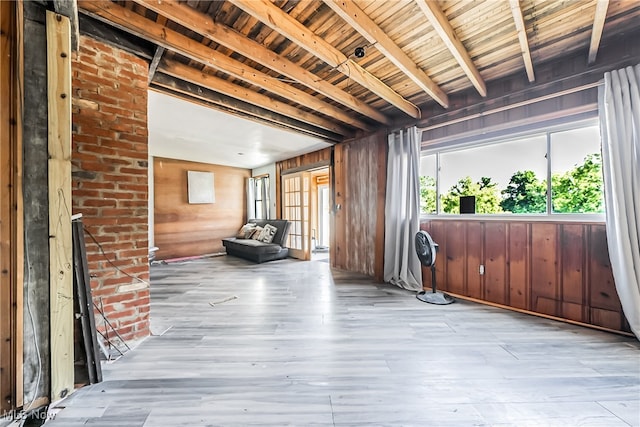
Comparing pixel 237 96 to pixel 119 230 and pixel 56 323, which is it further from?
pixel 56 323

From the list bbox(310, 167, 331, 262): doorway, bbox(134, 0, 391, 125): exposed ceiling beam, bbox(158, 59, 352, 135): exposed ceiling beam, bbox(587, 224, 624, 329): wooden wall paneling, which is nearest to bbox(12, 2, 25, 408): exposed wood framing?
bbox(134, 0, 391, 125): exposed ceiling beam

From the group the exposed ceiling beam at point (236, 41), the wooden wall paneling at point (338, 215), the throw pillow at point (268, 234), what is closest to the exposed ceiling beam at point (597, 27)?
the exposed ceiling beam at point (236, 41)

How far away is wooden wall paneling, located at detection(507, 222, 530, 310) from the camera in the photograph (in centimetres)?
264

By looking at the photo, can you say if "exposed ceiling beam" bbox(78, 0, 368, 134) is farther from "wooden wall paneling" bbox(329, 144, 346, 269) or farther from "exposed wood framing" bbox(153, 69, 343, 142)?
"wooden wall paneling" bbox(329, 144, 346, 269)

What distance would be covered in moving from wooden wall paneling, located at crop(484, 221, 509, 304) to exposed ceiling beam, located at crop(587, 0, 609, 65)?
65.5 inches

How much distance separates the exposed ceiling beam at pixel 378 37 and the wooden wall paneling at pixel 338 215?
2.16 meters

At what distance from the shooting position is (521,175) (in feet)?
9.07

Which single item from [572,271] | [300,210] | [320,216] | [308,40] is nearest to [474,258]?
[572,271]

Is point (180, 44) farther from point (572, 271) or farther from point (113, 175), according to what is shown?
point (572, 271)

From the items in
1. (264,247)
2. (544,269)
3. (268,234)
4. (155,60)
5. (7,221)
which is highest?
(155,60)

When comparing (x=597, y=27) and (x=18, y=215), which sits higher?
(x=597, y=27)

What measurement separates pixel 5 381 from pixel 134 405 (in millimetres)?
640

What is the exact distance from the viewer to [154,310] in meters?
2.62

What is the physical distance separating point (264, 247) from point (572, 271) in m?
4.67
